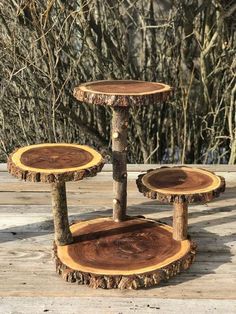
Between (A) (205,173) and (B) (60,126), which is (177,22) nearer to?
(B) (60,126)

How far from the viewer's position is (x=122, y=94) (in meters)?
2.40

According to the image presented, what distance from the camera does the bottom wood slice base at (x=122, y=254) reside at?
217 cm

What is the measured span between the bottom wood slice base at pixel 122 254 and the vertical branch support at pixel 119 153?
13 centimetres

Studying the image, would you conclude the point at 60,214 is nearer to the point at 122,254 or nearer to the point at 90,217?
the point at 122,254

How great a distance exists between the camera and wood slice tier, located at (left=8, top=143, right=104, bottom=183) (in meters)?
2.16

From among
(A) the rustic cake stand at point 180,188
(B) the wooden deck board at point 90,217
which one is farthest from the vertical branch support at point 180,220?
(B) the wooden deck board at point 90,217

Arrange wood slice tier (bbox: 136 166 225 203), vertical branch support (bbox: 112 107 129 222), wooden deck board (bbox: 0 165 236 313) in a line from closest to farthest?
wooden deck board (bbox: 0 165 236 313)
wood slice tier (bbox: 136 166 225 203)
vertical branch support (bbox: 112 107 129 222)

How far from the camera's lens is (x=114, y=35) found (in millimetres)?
4141

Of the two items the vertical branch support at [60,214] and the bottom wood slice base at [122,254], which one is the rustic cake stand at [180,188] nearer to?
the bottom wood slice base at [122,254]

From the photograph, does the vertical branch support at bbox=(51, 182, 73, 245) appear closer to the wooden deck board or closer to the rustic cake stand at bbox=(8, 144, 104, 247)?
the rustic cake stand at bbox=(8, 144, 104, 247)

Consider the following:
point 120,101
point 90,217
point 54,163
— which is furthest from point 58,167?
point 90,217

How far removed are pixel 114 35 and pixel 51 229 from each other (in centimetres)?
192

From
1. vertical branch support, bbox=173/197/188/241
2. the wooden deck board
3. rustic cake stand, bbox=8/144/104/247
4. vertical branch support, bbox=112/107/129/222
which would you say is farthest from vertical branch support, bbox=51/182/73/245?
vertical branch support, bbox=173/197/188/241

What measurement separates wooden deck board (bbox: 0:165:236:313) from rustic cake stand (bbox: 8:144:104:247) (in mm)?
193
